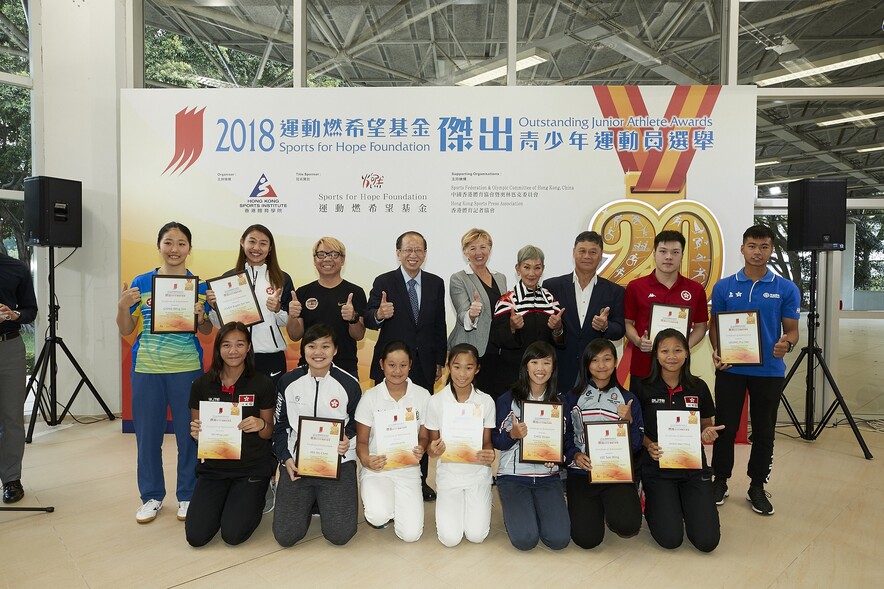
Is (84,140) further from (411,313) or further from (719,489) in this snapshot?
(719,489)

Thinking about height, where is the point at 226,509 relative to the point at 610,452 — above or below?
below

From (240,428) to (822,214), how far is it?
4925mm

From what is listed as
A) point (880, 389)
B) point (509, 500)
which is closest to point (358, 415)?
point (509, 500)

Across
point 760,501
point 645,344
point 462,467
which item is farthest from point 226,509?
point 760,501

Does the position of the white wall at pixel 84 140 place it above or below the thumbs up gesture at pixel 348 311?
above

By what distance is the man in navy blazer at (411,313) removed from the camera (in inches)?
139

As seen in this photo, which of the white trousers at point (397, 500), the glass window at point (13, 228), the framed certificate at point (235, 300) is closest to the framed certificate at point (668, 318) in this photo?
the white trousers at point (397, 500)

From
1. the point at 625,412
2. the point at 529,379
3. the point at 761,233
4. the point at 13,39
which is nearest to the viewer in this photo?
→ the point at 625,412

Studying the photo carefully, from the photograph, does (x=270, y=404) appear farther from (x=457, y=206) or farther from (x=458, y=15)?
(x=458, y=15)

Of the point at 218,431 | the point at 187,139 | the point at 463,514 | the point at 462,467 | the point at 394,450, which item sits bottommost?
the point at 463,514

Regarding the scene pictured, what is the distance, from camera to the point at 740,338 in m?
3.37

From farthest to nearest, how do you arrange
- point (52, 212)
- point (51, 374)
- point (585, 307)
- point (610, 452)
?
point (51, 374) < point (52, 212) < point (585, 307) < point (610, 452)

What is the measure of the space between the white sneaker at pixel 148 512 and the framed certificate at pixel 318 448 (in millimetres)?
1034

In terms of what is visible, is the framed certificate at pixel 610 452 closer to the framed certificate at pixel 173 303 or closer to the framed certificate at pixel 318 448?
the framed certificate at pixel 318 448
